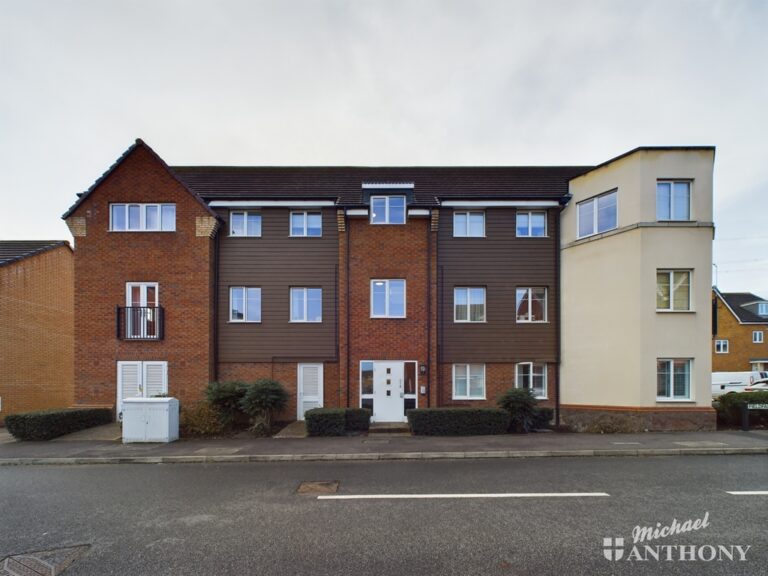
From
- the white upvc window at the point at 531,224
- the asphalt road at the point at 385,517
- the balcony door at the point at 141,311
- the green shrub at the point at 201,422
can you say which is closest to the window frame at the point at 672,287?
the white upvc window at the point at 531,224

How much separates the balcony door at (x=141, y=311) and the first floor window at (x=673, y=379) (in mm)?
17521

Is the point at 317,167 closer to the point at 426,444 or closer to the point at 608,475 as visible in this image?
the point at 426,444

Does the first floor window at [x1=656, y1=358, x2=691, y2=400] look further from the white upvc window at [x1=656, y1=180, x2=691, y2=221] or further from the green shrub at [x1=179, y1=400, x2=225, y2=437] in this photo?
the green shrub at [x1=179, y1=400, x2=225, y2=437]

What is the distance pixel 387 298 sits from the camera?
13.9 m

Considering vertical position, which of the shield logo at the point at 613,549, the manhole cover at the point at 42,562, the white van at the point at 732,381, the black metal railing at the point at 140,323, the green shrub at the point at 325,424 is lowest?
the white van at the point at 732,381

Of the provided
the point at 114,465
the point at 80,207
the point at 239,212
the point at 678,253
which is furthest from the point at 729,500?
the point at 80,207

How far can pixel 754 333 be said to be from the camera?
33344 millimetres

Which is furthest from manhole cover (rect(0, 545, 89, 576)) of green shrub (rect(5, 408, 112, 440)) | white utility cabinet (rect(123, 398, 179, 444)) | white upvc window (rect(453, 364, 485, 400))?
white upvc window (rect(453, 364, 485, 400))

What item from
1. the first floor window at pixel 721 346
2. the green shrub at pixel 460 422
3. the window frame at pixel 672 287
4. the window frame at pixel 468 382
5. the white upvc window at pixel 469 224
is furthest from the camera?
the first floor window at pixel 721 346

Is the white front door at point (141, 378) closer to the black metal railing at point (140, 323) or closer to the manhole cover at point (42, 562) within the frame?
the black metal railing at point (140, 323)

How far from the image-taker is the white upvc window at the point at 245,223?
1422 cm

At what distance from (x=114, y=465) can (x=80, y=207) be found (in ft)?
32.6

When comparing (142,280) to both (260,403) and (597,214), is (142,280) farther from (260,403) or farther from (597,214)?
(597,214)

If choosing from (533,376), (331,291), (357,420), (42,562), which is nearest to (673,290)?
(533,376)
